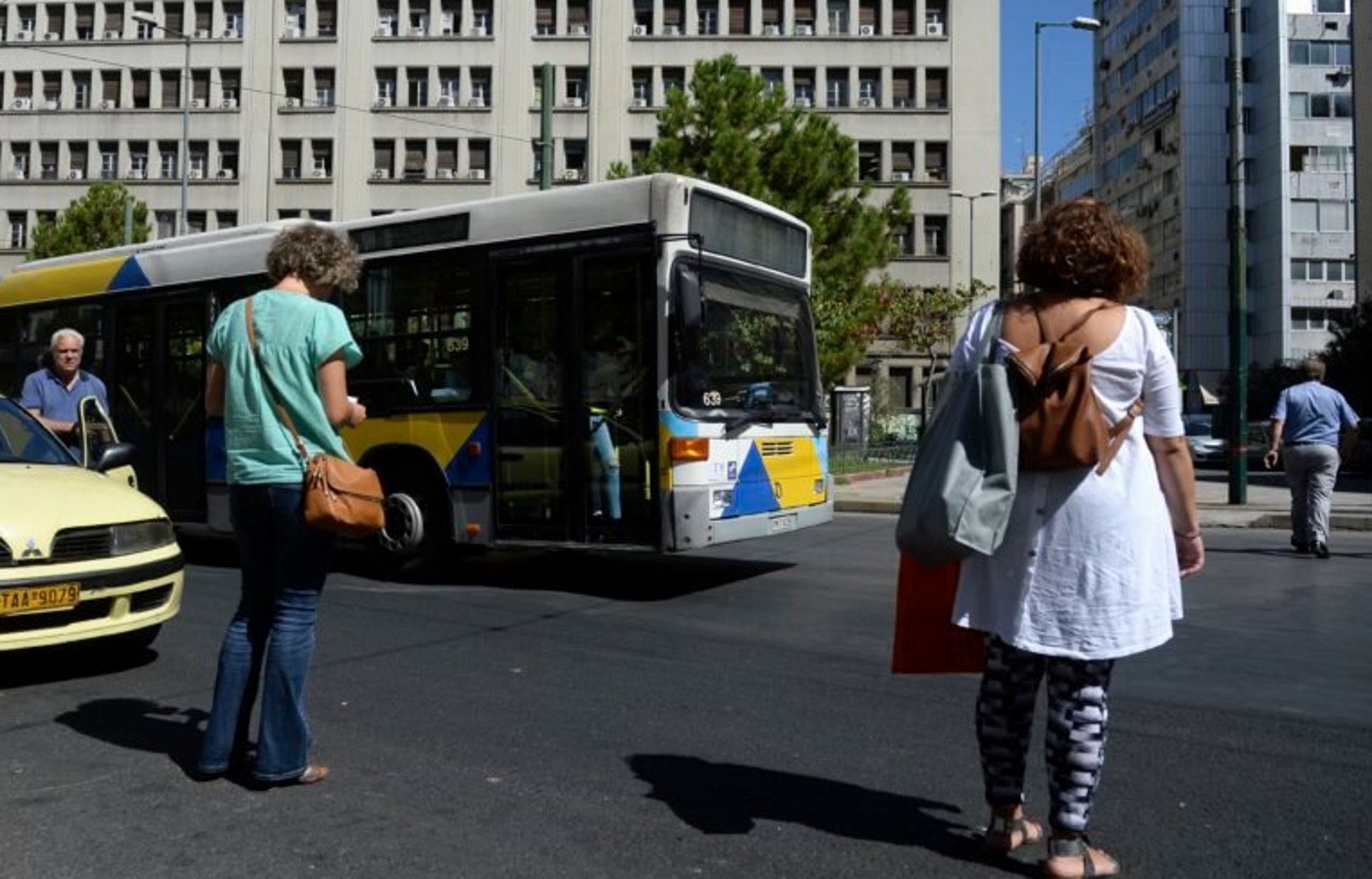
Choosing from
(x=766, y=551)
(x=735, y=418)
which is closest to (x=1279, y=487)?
(x=766, y=551)

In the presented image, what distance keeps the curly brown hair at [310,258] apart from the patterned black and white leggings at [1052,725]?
8.22 feet

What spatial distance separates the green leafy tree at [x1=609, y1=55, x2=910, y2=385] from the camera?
28.9 metres

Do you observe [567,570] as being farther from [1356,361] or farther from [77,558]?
[1356,361]

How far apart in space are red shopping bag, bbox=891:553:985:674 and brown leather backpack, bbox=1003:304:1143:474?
1.60ft

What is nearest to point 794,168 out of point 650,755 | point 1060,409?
point 650,755

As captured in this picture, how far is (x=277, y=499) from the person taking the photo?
4.20 metres

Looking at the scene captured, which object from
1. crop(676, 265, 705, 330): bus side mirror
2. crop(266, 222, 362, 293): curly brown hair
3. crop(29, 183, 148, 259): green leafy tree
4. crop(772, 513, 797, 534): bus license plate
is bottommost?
crop(772, 513, 797, 534): bus license plate

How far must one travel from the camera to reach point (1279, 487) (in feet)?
80.4

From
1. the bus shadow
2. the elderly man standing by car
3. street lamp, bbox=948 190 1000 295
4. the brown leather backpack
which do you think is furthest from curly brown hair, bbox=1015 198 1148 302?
street lamp, bbox=948 190 1000 295

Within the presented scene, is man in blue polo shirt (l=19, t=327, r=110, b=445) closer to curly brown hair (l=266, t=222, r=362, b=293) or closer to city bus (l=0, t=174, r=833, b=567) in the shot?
city bus (l=0, t=174, r=833, b=567)

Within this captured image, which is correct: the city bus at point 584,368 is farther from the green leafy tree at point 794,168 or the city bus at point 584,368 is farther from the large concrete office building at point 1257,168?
the large concrete office building at point 1257,168

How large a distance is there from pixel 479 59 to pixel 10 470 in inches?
2108

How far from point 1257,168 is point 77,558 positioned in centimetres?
7886

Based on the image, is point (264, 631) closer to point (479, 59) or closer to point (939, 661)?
point (939, 661)
